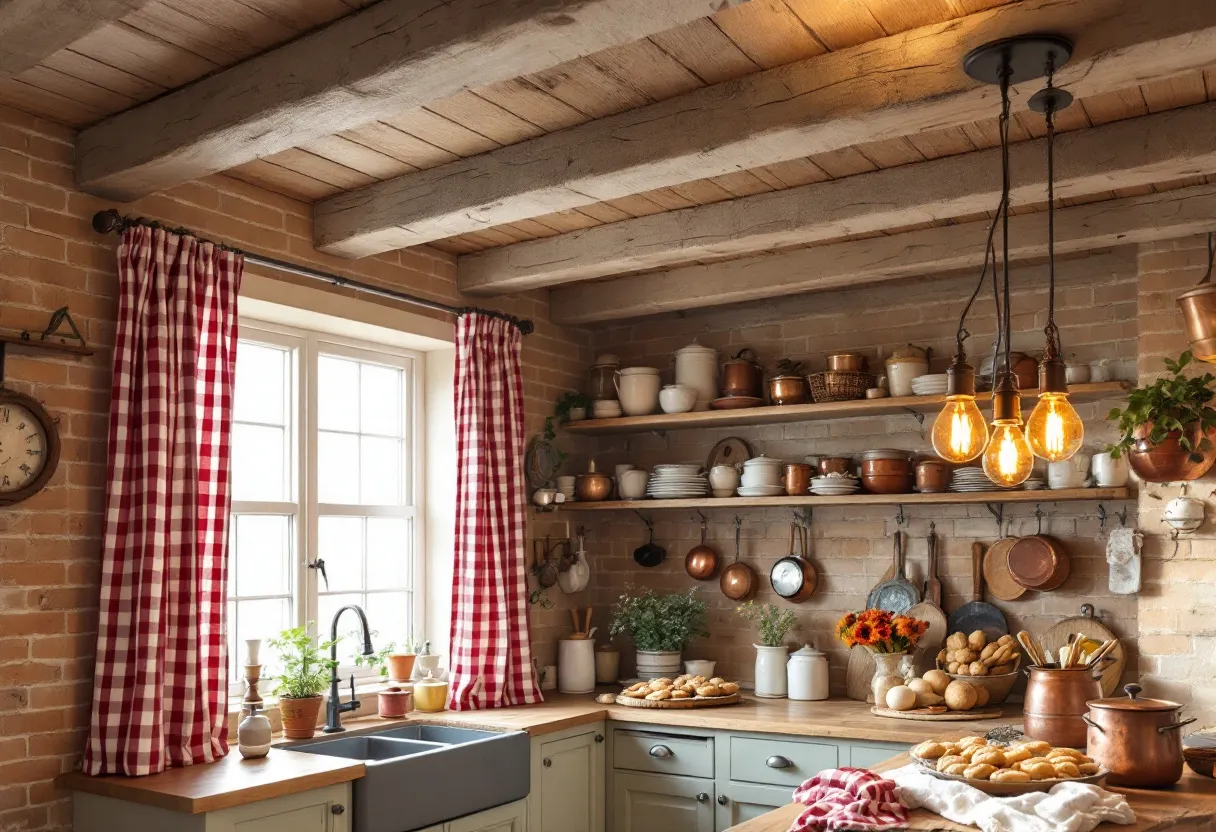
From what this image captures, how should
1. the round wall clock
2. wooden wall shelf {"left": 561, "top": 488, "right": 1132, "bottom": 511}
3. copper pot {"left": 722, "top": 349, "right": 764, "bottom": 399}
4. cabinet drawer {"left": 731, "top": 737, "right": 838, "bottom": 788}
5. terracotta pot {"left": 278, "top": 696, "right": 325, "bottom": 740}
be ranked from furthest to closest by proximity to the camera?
copper pot {"left": 722, "top": 349, "right": 764, "bottom": 399} → wooden wall shelf {"left": 561, "top": 488, "right": 1132, "bottom": 511} → cabinet drawer {"left": 731, "top": 737, "right": 838, "bottom": 788} → terracotta pot {"left": 278, "top": 696, "right": 325, "bottom": 740} → the round wall clock

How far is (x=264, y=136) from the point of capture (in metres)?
3.01

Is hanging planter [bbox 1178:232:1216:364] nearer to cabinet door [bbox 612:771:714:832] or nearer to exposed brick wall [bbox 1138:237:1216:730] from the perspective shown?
exposed brick wall [bbox 1138:237:1216:730]

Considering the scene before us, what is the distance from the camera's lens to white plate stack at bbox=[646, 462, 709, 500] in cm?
502


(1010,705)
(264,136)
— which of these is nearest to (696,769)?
(1010,705)

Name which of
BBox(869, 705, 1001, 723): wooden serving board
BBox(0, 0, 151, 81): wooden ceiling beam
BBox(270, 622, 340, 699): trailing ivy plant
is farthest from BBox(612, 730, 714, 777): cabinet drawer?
BBox(0, 0, 151, 81): wooden ceiling beam

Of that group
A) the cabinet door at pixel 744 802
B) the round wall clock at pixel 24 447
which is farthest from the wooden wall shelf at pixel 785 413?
the round wall clock at pixel 24 447

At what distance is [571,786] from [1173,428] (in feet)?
8.28

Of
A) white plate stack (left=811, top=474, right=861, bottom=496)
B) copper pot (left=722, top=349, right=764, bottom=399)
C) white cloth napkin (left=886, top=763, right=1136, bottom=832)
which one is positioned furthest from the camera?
copper pot (left=722, top=349, right=764, bottom=399)

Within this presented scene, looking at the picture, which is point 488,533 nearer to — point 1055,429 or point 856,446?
point 856,446

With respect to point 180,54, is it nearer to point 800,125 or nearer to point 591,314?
point 800,125

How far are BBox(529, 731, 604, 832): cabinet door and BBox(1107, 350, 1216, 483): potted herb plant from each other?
2.29 m

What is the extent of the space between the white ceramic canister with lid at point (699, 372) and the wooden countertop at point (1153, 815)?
2.55m

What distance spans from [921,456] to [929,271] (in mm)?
800

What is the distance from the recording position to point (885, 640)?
438cm
